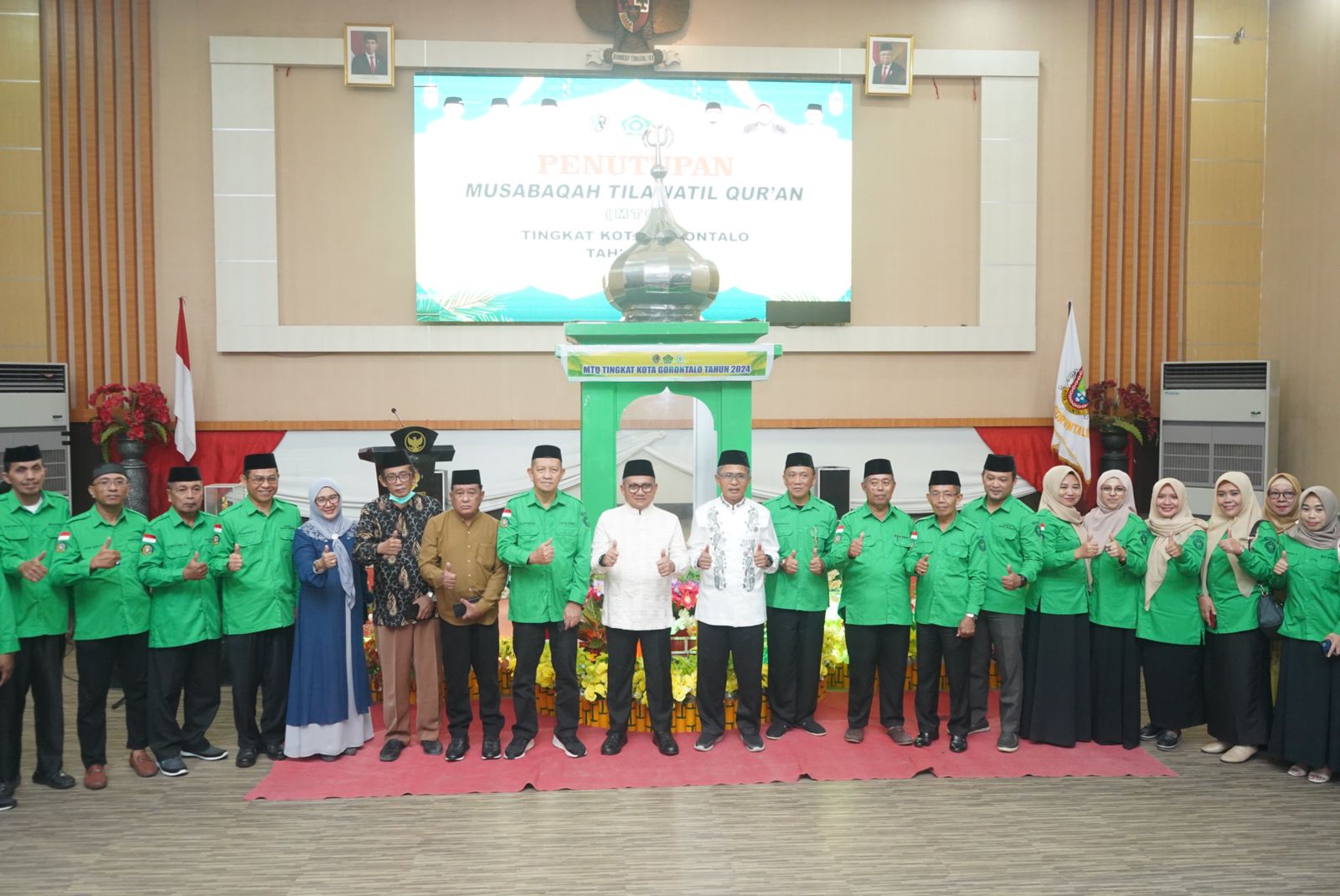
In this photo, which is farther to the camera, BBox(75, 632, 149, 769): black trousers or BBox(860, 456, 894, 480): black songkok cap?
BBox(860, 456, 894, 480): black songkok cap

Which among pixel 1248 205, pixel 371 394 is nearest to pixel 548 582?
pixel 371 394

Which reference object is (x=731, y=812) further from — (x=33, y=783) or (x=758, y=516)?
(x=33, y=783)

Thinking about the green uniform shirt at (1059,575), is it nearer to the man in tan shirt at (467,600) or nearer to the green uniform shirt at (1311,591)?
the green uniform shirt at (1311,591)

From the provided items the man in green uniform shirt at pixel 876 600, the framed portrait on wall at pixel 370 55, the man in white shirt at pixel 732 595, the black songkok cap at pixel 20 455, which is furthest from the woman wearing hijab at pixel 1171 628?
the framed portrait on wall at pixel 370 55

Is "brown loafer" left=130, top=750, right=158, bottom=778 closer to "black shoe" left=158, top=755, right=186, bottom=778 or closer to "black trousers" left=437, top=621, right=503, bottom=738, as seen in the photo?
"black shoe" left=158, top=755, right=186, bottom=778

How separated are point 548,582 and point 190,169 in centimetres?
594

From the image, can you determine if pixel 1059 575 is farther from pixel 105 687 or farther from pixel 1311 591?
pixel 105 687

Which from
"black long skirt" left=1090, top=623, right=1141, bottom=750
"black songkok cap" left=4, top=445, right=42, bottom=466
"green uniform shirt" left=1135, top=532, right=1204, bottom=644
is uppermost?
"black songkok cap" left=4, top=445, right=42, bottom=466

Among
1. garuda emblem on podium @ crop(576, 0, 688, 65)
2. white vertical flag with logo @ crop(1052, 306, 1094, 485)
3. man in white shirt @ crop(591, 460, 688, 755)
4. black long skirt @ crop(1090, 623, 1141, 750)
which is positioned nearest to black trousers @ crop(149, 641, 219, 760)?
man in white shirt @ crop(591, 460, 688, 755)

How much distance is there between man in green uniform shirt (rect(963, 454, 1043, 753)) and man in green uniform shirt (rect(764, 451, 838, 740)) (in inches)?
27.6

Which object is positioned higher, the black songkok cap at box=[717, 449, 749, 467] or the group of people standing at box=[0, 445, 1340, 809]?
the black songkok cap at box=[717, 449, 749, 467]

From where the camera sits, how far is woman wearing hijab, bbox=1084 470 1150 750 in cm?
473

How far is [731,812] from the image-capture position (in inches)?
157

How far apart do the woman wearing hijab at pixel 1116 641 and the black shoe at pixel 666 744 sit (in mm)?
1927
